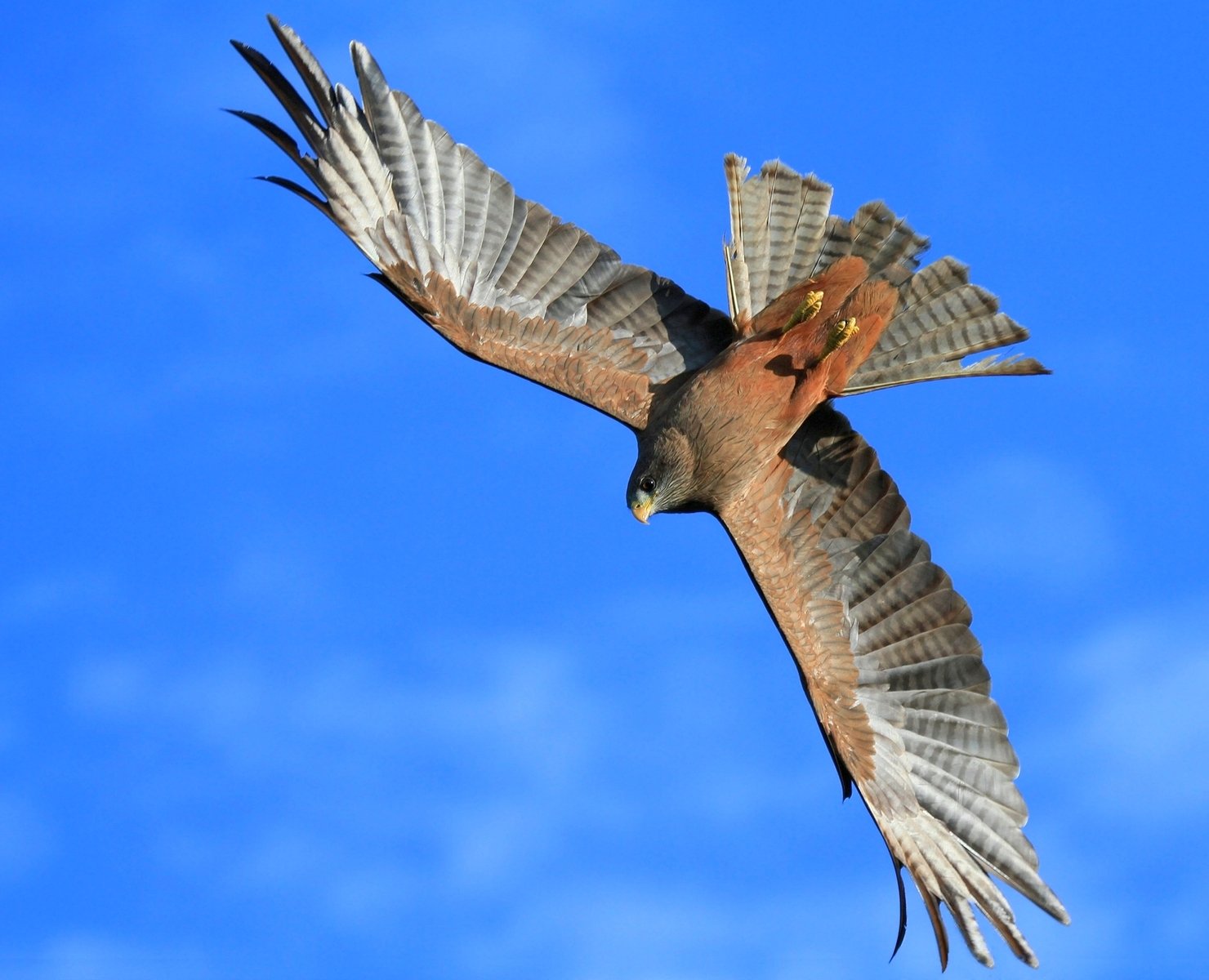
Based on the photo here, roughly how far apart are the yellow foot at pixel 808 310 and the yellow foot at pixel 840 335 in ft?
0.49

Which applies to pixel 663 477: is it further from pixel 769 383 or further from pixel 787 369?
pixel 787 369

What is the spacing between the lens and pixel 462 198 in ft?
34.4

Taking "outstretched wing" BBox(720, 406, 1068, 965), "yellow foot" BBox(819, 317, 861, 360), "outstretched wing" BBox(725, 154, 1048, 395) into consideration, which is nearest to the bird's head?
"outstretched wing" BBox(720, 406, 1068, 965)

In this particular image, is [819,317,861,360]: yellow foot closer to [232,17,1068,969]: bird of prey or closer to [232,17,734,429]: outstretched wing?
[232,17,1068,969]: bird of prey

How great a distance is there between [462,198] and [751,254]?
5.98ft

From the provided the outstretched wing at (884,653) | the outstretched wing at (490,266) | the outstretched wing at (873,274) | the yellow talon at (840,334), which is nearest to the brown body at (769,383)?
the yellow talon at (840,334)

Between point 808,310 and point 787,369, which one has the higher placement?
point 808,310

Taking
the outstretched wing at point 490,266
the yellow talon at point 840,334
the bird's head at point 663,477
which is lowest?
the bird's head at point 663,477

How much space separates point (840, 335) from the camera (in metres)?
9.75

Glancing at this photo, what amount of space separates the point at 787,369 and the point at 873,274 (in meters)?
0.75

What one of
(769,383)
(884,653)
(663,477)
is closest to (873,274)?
(769,383)

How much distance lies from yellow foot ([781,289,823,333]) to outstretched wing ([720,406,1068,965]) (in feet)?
2.27

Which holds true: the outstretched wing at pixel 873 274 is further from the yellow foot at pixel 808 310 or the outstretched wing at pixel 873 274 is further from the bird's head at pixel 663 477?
the bird's head at pixel 663 477

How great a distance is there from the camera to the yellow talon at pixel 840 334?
32.0ft
